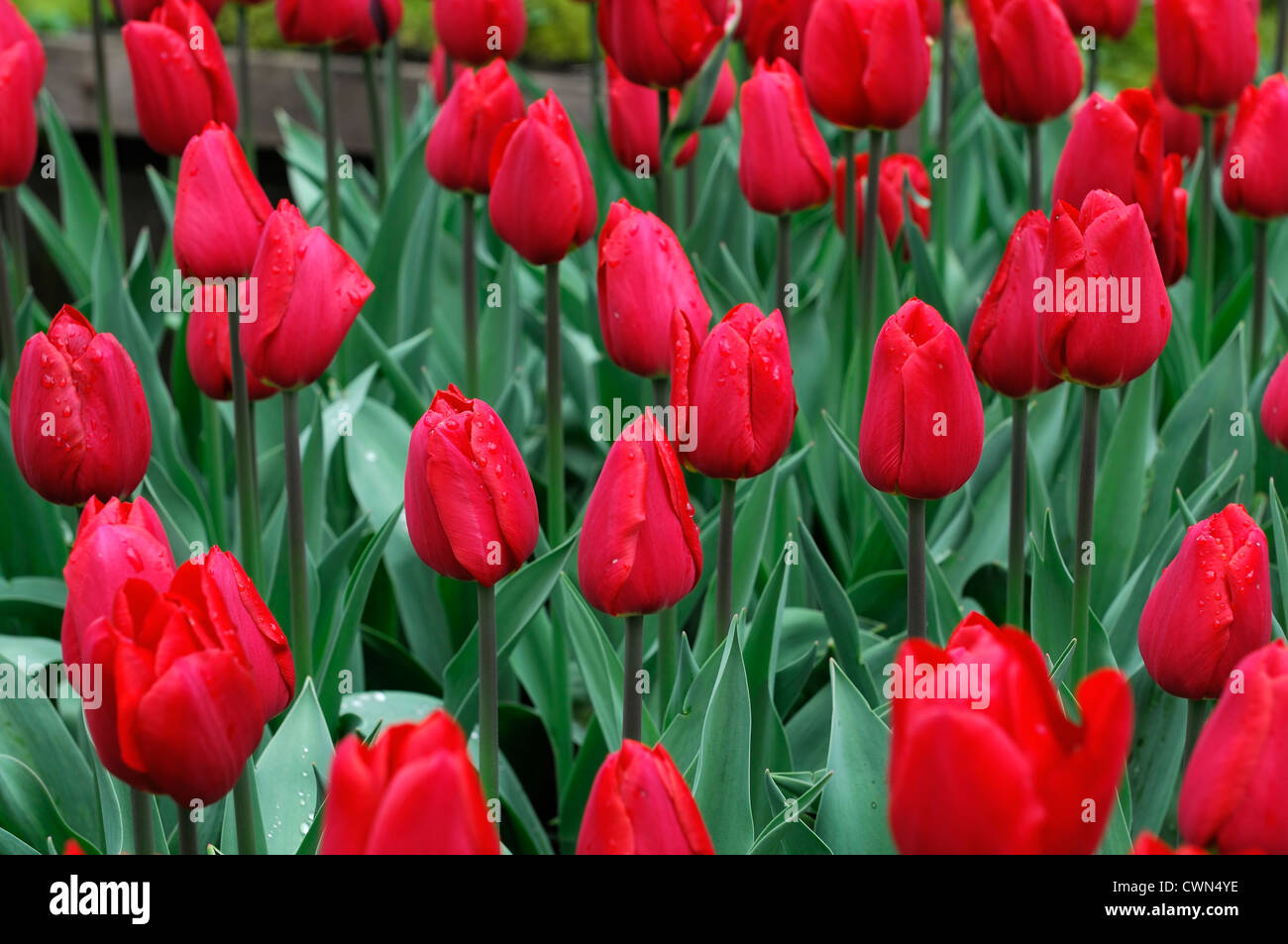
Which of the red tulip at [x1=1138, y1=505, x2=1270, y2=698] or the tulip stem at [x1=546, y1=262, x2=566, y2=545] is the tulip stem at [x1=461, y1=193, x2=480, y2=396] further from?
the red tulip at [x1=1138, y1=505, x2=1270, y2=698]

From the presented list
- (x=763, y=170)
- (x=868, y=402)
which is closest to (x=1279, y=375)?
(x=868, y=402)

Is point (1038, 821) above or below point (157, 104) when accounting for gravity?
below

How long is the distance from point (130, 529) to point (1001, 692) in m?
0.59

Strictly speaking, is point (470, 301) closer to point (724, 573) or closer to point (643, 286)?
point (643, 286)

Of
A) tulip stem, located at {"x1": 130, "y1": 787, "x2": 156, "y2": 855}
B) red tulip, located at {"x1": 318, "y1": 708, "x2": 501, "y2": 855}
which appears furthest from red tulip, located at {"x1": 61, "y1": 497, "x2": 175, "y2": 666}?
red tulip, located at {"x1": 318, "y1": 708, "x2": 501, "y2": 855}

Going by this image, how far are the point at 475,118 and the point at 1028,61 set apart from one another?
0.75 meters

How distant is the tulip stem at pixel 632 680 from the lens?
1.18m

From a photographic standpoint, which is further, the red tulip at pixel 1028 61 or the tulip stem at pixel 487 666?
the red tulip at pixel 1028 61

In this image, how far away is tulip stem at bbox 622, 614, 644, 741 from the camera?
3.87ft

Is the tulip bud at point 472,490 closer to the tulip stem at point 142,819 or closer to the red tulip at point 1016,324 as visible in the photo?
the tulip stem at point 142,819

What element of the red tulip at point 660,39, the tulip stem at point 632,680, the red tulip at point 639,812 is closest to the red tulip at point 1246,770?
the red tulip at point 639,812

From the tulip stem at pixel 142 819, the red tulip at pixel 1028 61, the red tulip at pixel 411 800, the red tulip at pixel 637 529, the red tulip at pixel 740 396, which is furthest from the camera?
the red tulip at pixel 1028 61

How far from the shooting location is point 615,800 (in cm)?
77

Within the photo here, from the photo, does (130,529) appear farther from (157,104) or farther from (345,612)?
(157,104)
